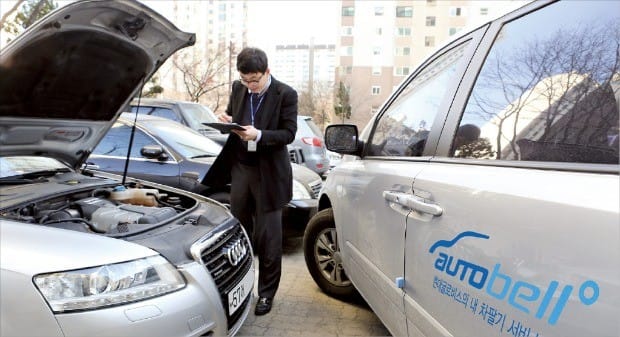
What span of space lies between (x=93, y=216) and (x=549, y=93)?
2248 mm

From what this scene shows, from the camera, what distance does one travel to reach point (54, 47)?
2.50 m

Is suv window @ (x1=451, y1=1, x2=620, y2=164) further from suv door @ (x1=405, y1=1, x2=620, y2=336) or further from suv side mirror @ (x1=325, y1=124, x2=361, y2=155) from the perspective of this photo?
suv side mirror @ (x1=325, y1=124, x2=361, y2=155)

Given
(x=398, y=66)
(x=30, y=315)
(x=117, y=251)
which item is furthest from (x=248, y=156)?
(x=398, y=66)

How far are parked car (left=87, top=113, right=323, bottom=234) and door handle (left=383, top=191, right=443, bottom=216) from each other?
7.95ft

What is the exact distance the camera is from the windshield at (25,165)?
2787mm

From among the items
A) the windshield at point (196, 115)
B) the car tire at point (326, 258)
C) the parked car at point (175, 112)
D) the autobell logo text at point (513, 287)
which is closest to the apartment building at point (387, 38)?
the windshield at point (196, 115)

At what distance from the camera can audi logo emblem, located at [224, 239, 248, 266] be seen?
7.54ft

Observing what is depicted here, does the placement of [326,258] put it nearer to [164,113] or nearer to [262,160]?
[262,160]

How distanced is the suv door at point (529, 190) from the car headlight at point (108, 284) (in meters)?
1.03

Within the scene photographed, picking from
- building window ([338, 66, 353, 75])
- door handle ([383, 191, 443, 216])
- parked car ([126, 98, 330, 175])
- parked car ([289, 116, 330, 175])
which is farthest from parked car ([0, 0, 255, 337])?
building window ([338, 66, 353, 75])

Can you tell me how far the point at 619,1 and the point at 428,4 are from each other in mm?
49762

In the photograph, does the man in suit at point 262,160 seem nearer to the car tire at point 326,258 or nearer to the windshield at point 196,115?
the car tire at point 326,258

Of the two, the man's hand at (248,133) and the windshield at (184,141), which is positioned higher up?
the man's hand at (248,133)

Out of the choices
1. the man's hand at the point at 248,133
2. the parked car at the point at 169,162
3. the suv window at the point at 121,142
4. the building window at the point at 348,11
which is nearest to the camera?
the man's hand at the point at 248,133
